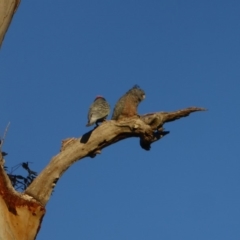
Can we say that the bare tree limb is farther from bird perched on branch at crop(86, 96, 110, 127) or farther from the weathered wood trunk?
bird perched on branch at crop(86, 96, 110, 127)

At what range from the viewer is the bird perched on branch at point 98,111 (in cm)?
785

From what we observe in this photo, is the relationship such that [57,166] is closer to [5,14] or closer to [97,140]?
[97,140]

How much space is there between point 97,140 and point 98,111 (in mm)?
668

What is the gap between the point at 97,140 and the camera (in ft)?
24.3

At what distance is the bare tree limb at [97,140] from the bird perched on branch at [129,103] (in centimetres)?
16

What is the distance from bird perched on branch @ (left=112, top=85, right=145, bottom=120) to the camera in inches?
306

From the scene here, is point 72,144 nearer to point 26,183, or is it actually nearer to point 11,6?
point 26,183

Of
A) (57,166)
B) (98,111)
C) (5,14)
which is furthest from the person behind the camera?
(98,111)

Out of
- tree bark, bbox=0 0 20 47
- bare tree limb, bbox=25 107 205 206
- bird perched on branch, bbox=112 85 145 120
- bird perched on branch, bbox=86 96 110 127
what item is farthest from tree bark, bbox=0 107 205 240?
tree bark, bbox=0 0 20 47

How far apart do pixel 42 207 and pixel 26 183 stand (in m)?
1.15

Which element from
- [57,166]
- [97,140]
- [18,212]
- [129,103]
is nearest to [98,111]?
[129,103]

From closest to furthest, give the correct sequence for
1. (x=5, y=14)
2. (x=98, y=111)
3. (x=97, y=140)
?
1. (x=5, y=14)
2. (x=97, y=140)
3. (x=98, y=111)

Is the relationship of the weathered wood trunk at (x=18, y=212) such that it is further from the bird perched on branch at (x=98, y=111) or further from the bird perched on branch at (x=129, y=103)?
the bird perched on branch at (x=129, y=103)

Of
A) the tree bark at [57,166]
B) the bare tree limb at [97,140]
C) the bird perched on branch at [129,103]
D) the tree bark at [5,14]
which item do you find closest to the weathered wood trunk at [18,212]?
the tree bark at [57,166]
